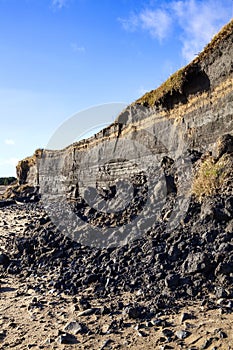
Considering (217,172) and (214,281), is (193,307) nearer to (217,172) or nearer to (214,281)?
(214,281)

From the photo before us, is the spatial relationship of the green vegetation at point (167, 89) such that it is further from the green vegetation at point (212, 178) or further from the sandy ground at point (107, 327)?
the sandy ground at point (107, 327)

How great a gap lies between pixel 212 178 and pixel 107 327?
3.39 metres

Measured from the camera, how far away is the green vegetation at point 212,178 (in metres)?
6.17

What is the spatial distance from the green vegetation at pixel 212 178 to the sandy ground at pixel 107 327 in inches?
98.4

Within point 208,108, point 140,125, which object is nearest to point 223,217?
point 208,108

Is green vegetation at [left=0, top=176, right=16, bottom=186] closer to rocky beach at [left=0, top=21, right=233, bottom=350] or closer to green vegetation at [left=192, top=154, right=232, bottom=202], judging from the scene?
rocky beach at [left=0, top=21, right=233, bottom=350]

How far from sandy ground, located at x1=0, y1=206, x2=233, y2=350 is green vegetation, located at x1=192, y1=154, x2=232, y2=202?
250 centimetres

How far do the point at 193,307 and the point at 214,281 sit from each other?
0.49 meters

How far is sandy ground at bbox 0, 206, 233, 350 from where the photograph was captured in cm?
344

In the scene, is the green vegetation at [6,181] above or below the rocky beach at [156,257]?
above

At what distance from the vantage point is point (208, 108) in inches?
378

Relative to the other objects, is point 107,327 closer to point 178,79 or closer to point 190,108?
point 190,108

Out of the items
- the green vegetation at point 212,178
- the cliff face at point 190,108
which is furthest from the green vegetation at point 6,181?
the green vegetation at point 212,178

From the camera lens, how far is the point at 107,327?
4.00 meters
